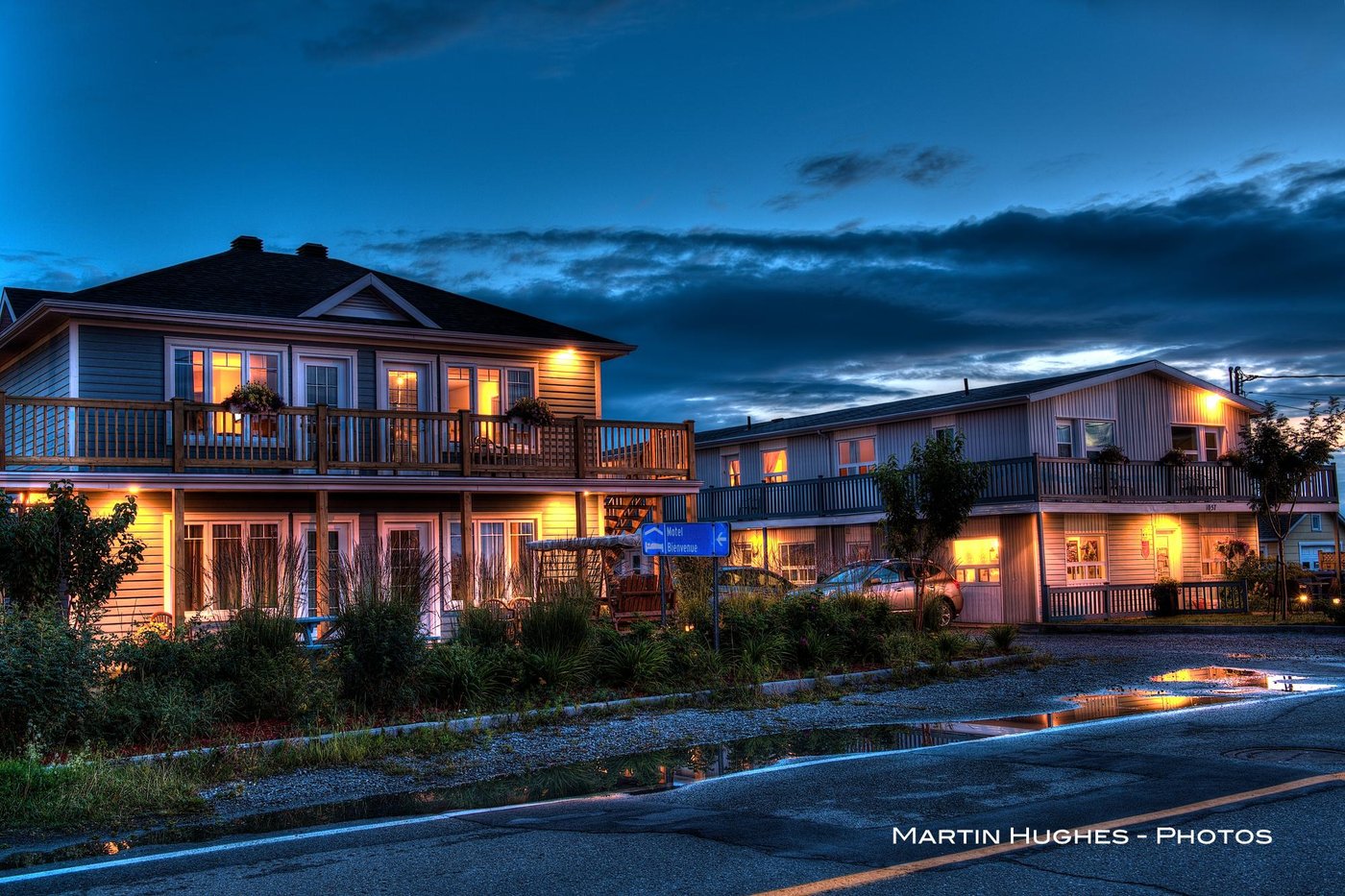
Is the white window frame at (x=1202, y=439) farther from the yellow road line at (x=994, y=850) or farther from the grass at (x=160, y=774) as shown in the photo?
the yellow road line at (x=994, y=850)

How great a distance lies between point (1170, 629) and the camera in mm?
24922

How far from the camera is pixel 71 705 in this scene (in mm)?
10391

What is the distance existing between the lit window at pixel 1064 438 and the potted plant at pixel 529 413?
15360mm

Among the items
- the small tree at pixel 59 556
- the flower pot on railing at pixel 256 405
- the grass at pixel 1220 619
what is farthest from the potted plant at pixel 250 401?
the grass at pixel 1220 619

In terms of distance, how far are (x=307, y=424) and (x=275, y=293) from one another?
3793mm

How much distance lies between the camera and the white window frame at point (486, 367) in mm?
24922

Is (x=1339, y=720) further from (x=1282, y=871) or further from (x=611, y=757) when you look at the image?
(x=611, y=757)

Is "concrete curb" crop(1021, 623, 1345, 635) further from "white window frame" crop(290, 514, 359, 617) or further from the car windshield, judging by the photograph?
"white window frame" crop(290, 514, 359, 617)

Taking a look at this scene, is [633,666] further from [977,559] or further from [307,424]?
[977,559]

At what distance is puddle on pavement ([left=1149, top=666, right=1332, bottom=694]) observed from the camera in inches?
561

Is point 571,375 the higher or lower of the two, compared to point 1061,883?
higher

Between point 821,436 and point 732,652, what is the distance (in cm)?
2311

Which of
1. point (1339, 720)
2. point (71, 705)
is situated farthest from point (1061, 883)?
point (71, 705)

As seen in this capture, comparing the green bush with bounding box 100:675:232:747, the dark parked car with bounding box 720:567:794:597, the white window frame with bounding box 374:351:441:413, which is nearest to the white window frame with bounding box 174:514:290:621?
the white window frame with bounding box 374:351:441:413
